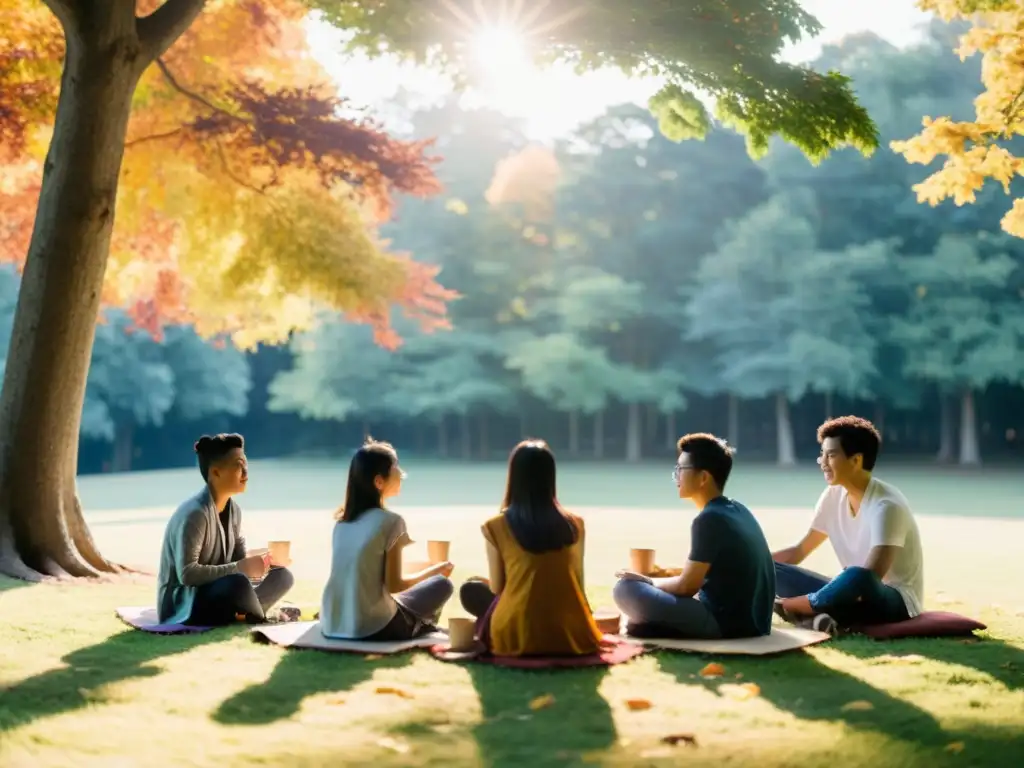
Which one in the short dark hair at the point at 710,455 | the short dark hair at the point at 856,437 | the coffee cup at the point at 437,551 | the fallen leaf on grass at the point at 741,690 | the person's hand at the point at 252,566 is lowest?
the fallen leaf on grass at the point at 741,690

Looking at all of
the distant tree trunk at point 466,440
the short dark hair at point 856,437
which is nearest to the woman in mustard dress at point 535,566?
the short dark hair at point 856,437

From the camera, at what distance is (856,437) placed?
700cm

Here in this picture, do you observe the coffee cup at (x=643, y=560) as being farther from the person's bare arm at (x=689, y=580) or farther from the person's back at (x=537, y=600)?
the person's back at (x=537, y=600)

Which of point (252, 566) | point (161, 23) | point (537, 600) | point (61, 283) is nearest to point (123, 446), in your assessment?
point (61, 283)

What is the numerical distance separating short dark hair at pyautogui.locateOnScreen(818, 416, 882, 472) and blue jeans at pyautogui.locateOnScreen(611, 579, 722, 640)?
4.33 feet

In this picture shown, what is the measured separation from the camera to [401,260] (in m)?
13.6

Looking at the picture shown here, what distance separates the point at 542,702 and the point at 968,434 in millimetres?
35758

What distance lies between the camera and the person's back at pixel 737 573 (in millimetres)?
6297

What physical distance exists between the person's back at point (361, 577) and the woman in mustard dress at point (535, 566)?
2.32 feet

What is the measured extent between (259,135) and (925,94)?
32415 millimetres

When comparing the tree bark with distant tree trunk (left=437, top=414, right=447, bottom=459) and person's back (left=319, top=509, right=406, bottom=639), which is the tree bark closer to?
person's back (left=319, top=509, right=406, bottom=639)

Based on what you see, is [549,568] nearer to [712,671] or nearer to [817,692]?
[712,671]

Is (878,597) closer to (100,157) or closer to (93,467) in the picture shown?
(100,157)

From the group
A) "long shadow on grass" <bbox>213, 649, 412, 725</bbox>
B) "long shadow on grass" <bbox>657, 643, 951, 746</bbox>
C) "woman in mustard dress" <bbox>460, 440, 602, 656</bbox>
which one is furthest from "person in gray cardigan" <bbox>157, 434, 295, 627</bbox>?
"long shadow on grass" <bbox>657, 643, 951, 746</bbox>
